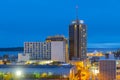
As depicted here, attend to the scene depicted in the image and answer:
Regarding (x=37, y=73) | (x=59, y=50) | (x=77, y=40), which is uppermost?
(x=77, y=40)

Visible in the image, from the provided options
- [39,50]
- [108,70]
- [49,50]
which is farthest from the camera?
[39,50]

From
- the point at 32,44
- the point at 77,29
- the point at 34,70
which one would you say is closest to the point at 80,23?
the point at 77,29

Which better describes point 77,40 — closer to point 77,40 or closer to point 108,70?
point 77,40

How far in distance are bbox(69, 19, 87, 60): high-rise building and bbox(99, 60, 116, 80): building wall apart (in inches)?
1353

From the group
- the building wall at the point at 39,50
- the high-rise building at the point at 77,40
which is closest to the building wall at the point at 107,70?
the building wall at the point at 39,50

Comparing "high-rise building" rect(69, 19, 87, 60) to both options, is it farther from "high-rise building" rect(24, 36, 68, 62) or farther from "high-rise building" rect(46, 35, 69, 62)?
"high-rise building" rect(46, 35, 69, 62)

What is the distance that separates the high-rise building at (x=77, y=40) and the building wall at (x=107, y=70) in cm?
3436

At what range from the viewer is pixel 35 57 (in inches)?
2564

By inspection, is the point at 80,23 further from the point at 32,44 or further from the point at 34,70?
the point at 34,70

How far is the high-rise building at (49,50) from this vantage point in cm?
6325

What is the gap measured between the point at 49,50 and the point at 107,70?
30454mm

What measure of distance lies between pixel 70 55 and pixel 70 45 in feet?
6.09

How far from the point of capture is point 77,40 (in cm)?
7256

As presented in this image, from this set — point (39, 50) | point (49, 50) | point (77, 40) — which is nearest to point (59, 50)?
point (49, 50)
